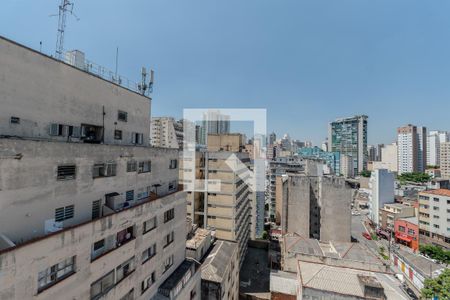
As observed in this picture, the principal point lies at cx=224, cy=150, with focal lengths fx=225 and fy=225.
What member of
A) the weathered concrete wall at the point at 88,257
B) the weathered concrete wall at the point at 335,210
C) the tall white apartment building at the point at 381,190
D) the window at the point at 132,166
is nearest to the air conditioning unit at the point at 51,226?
the weathered concrete wall at the point at 88,257

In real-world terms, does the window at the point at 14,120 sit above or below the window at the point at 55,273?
above

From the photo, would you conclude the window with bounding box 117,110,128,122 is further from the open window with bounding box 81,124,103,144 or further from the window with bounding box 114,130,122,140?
the open window with bounding box 81,124,103,144

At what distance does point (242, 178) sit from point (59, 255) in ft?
97.0

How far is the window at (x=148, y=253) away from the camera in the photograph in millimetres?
13878

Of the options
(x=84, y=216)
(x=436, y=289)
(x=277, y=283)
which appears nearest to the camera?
(x=84, y=216)

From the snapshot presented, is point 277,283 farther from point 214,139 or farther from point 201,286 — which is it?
point 214,139

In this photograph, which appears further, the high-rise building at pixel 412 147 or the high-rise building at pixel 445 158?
the high-rise building at pixel 412 147

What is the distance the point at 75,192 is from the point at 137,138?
7116 millimetres

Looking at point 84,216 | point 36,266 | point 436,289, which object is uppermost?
point 84,216

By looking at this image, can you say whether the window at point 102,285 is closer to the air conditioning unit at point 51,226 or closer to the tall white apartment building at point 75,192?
the tall white apartment building at point 75,192

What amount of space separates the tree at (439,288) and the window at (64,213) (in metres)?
30.1

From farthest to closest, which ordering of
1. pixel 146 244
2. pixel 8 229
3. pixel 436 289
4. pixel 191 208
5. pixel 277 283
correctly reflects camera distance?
pixel 191 208 → pixel 277 283 → pixel 436 289 → pixel 146 244 → pixel 8 229

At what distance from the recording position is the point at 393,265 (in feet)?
131

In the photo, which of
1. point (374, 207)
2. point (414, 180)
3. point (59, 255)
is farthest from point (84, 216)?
point (414, 180)
